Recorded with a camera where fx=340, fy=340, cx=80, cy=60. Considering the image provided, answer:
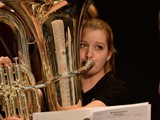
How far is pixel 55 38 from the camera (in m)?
1.02

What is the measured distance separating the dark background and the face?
17.1 inches

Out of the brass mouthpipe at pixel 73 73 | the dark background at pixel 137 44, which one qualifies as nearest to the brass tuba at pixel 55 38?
the brass mouthpipe at pixel 73 73

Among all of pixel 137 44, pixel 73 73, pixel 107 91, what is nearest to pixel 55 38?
pixel 73 73

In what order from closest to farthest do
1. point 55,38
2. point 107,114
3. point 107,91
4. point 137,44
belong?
point 107,114 → point 55,38 → point 107,91 → point 137,44

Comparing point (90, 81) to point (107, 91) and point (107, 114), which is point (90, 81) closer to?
point (107, 91)

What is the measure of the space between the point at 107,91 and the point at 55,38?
11.0 inches

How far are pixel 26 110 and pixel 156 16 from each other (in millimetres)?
851

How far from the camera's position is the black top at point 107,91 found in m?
1.14

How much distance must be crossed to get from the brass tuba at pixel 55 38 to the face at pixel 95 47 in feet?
0.41

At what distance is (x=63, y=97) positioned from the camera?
1037 millimetres

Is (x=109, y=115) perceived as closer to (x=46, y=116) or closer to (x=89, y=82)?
(x=46, y=116)

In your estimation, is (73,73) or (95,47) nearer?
(73,73)

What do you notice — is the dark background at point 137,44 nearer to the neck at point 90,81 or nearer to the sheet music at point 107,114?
the neck at point 90,81

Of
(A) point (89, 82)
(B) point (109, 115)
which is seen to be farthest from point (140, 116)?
(A) point (89, 82)
